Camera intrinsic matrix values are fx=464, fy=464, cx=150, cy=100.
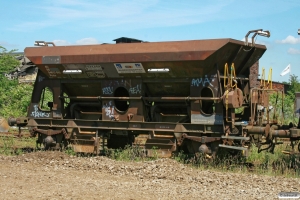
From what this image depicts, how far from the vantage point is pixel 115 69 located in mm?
13914

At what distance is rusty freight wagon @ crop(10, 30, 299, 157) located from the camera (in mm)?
12516

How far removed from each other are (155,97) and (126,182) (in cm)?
397

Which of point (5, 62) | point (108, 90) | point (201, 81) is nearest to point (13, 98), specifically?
point (5, 62)

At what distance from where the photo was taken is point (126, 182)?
10.2m

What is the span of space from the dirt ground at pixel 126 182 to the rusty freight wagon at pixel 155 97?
1.53m

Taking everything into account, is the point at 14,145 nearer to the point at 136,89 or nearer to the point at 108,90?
the point at 108,90

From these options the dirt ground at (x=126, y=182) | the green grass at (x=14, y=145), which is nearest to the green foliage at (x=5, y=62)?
the green grass at (x=14, y=145)

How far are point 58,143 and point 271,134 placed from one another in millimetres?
6943

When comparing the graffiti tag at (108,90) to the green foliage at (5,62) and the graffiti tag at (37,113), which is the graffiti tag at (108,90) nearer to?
the graffiti tag at (37,113)

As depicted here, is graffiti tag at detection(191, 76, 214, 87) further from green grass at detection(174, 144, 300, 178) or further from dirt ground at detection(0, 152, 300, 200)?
dirt ground at detection(0, 152, 300, 200)

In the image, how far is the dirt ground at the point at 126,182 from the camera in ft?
28.7

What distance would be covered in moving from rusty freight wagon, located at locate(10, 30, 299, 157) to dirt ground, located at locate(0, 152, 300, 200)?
1.53 meters

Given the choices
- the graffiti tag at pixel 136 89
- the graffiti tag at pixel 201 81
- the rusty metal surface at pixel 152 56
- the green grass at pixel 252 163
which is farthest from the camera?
the graffiti tag at pixel 136 89

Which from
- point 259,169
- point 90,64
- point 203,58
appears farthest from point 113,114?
point 259,169
